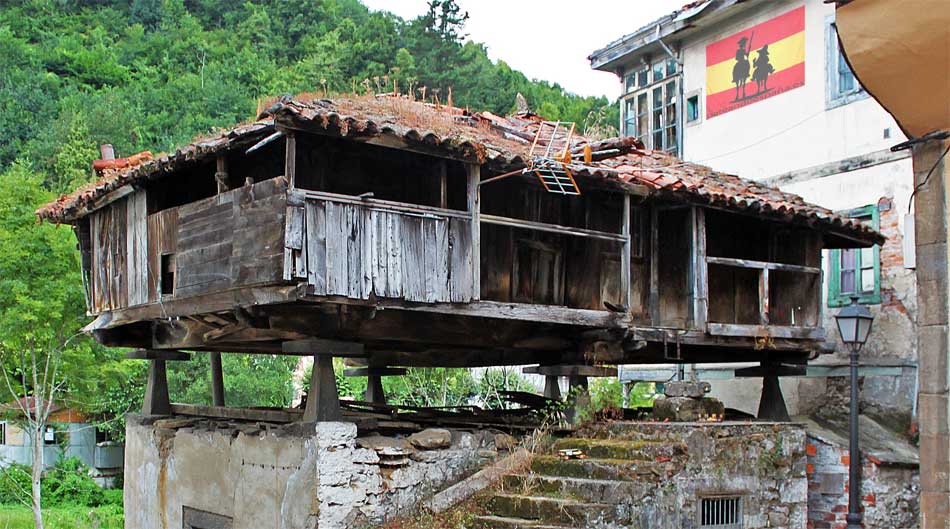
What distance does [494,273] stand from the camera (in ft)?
30.8

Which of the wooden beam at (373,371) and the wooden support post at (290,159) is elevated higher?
the wooden support post at (290,159)

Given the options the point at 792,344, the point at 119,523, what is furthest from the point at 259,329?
the point at 119,523

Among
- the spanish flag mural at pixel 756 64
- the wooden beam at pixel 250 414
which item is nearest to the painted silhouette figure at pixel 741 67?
the spanish flag mural at pixel 756 64

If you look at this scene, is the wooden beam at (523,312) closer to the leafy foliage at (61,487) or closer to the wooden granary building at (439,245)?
the wooden granary building at (439,245)

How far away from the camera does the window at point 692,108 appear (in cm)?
1512

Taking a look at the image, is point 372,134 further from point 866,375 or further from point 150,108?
point 150,108

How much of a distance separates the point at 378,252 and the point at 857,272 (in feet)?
24.5

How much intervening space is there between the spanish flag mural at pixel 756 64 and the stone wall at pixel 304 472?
24.1ft

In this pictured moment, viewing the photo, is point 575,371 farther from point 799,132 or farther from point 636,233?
point 799,132

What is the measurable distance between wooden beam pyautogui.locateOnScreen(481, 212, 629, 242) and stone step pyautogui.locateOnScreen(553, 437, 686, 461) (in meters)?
1.99

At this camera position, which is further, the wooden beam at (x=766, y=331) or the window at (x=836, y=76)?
the window at (x=836, y=76)

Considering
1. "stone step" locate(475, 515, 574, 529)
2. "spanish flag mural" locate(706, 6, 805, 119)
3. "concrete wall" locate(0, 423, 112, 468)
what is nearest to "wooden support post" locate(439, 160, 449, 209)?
"stone step" locate(475, 515, 574, 529)

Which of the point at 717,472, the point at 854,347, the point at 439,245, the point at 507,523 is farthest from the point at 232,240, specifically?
the point at 854,347

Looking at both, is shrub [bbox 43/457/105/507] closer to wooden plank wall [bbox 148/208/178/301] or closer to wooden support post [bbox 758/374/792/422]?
wooden plank wall [bbox 148/208/178/301]
